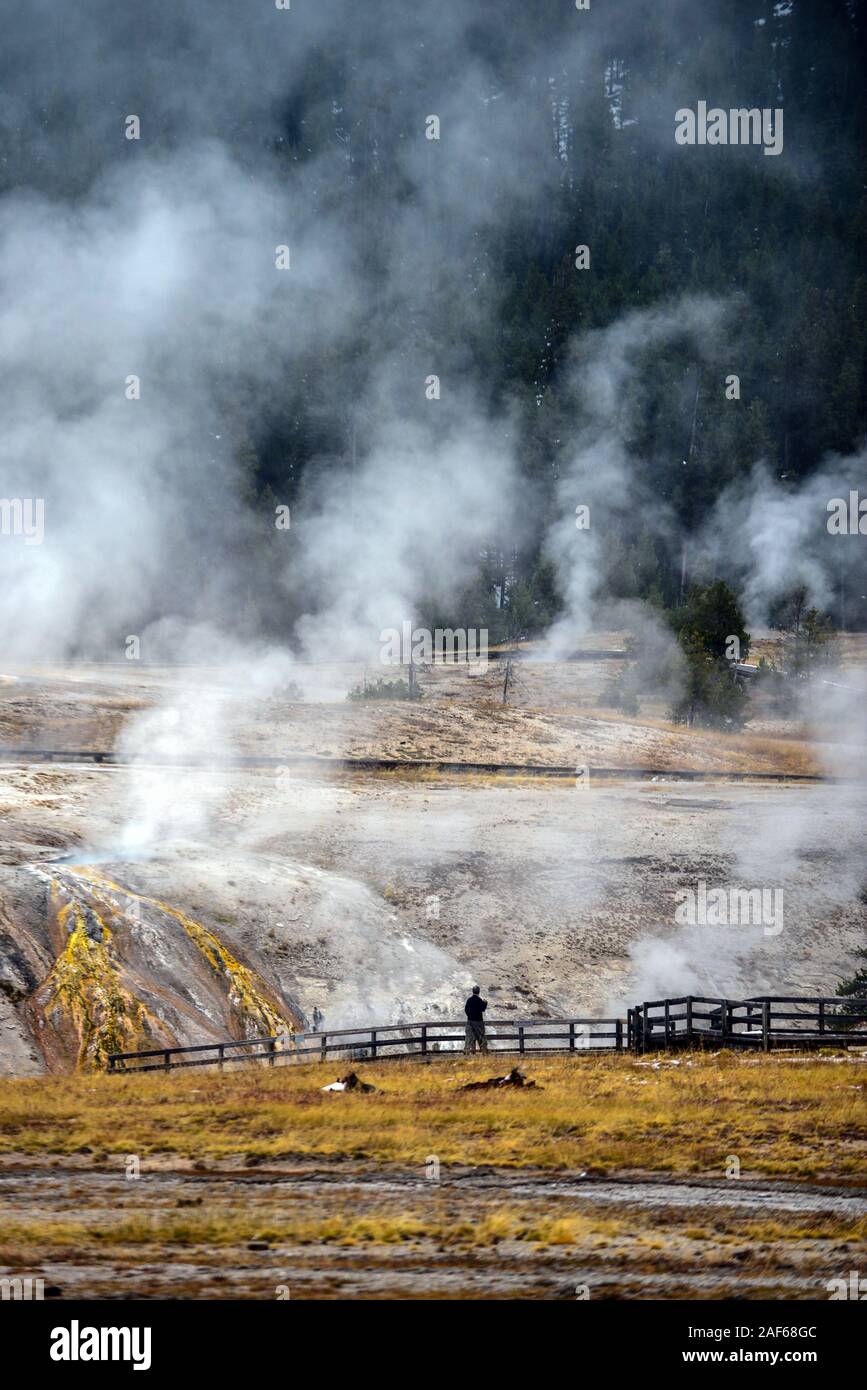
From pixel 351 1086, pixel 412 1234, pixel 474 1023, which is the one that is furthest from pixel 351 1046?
pixel 412 1234

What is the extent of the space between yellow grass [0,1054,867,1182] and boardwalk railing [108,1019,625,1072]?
1096mm

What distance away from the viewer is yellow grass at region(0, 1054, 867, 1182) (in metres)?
13.7

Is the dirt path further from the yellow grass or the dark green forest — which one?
the dark green forest

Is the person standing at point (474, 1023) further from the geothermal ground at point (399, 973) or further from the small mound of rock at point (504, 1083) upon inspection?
the small mound of rock at point (504, 1083)

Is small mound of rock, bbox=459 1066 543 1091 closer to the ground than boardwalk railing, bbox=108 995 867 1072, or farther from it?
closer to the ground

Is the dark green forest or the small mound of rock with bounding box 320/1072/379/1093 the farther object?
the dark green forest

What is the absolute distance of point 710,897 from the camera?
120ft

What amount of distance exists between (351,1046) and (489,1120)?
25.3 ft

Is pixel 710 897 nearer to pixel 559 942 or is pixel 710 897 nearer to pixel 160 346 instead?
pixel 559 942

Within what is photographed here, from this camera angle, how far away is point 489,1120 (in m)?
15.4

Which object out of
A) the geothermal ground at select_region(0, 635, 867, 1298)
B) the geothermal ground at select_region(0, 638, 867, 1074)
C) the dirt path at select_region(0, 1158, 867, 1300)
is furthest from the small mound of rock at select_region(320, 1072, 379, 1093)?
the geothermal ground at select_region(0, 638, 867, 1074)

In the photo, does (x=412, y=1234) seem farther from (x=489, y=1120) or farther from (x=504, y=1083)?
(x=504, y=1083)

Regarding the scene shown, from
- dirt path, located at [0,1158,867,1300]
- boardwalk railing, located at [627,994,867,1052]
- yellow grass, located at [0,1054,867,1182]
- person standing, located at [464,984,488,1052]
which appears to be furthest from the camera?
person standing, located at [464,984,488,1052]
